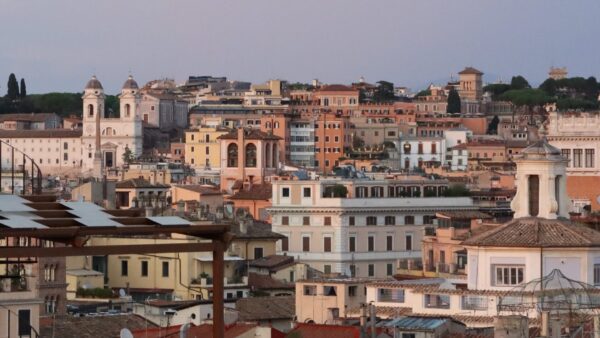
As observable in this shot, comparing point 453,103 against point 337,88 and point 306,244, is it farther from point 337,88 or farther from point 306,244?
point 306,244

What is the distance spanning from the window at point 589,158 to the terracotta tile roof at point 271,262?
21.9 feet

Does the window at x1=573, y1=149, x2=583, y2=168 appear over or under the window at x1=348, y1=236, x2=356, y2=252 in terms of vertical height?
over

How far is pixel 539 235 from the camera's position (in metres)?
26.7

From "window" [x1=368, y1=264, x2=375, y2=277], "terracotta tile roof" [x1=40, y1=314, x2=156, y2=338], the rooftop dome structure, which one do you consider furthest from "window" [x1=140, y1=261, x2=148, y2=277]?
the rooftop dome structure

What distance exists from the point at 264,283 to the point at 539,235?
14983 millimetres

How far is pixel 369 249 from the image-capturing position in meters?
54.6

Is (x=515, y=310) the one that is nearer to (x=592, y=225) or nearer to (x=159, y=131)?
(x=592, y=225)

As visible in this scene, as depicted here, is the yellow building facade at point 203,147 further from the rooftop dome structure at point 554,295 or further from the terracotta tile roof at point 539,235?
the rooftop dome structure at point 554,295

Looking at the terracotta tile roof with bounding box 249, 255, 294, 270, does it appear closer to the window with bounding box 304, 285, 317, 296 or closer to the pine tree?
the window with bounding box 304, 285, 317, 296

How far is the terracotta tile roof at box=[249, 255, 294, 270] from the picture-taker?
43.4 metres

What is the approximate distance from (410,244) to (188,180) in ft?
144

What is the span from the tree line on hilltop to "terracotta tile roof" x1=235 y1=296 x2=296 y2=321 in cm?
13577

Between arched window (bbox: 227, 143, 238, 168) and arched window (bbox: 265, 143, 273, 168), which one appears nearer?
arched window (bbox: 265, 143, 273, 168)

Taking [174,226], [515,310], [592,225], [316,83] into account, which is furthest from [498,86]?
[174,226]
